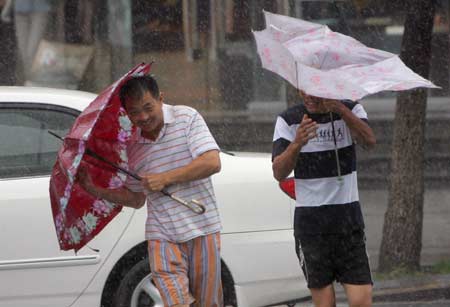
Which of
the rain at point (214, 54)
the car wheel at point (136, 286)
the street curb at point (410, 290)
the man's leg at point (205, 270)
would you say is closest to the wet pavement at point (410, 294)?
the street curb at point (410, 290)

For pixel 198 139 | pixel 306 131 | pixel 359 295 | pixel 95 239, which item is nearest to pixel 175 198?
pixel 198 139

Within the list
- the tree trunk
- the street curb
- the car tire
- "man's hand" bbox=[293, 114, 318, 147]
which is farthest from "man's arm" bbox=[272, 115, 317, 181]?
the tree trunk

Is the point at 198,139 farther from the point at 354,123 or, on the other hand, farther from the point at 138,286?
the point at 138,286

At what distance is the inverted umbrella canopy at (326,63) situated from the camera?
16.2 feet

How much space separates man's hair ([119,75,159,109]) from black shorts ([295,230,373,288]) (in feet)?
3.32

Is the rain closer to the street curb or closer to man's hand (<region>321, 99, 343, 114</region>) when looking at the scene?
the street curb

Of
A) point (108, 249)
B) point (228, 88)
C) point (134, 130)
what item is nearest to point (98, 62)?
point (228, 88)

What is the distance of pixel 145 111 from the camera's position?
527 centimetres

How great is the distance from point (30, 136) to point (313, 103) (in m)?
2.43

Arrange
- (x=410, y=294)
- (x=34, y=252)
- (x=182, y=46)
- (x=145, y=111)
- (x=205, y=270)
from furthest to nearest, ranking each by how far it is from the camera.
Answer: (x=182, y=46), (x=410, y=294), (x=34, y=252), (x=205, y=270), (x=145, y=111)

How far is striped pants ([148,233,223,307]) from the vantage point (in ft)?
17.5

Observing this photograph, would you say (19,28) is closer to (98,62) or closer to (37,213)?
(98,62)

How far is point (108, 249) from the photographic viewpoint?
23.0 ft

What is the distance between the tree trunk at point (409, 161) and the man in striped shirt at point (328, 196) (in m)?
3.74
